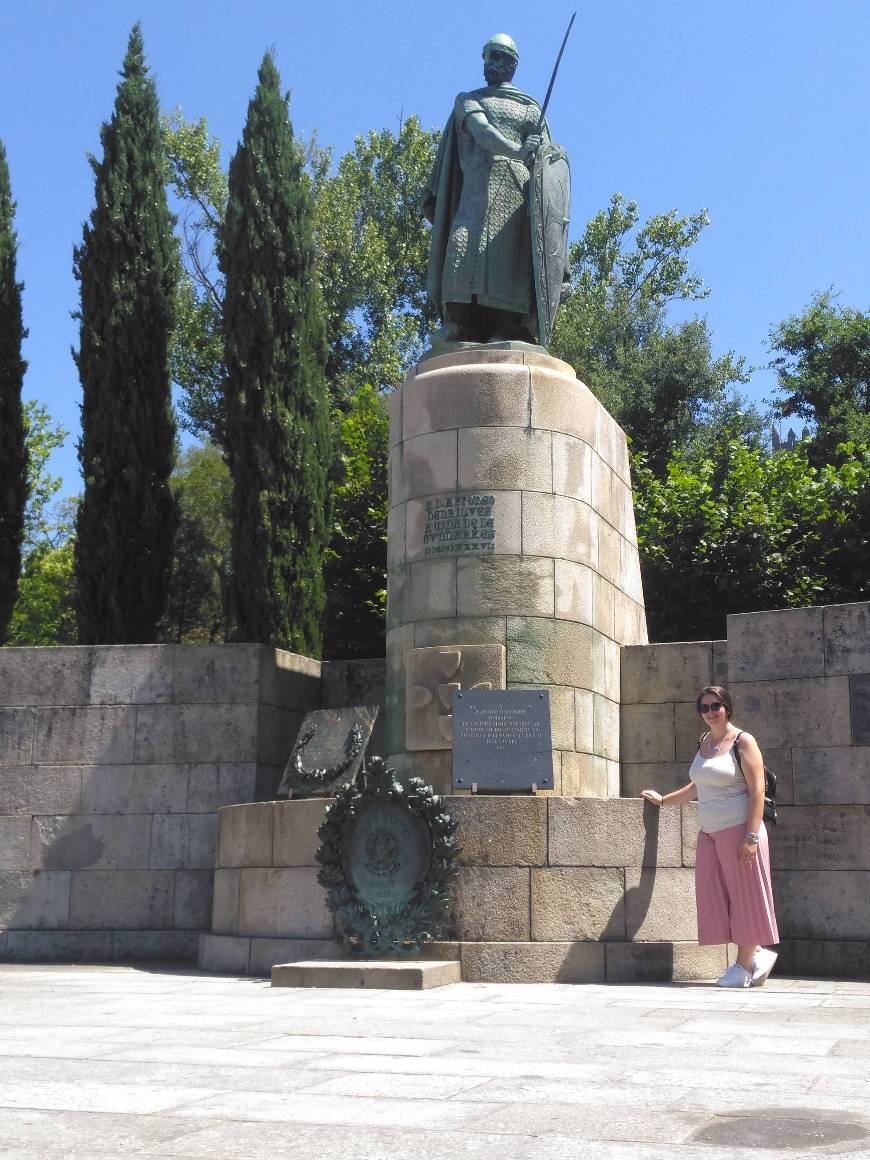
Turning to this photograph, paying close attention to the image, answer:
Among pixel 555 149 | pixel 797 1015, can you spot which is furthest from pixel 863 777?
pixel 555 149

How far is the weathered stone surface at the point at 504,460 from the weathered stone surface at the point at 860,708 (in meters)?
3.02

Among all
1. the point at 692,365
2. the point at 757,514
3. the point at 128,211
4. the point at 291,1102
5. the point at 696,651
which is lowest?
the point at 291,1102

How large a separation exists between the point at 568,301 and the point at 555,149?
22.1 meters

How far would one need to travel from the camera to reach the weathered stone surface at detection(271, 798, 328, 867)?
413 inches

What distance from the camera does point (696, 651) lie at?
42.1ft

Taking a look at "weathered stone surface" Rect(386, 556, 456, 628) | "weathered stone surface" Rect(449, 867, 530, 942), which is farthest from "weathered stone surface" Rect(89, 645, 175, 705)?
"weathered stone surface" Rect(449, 867, 530, 942)

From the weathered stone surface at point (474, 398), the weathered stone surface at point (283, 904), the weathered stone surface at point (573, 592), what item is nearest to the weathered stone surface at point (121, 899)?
the weathered stone surface at point (283, 904)

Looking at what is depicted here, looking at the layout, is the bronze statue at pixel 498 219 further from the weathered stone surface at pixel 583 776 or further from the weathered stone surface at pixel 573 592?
the weathered stone surface at pixel 583 776

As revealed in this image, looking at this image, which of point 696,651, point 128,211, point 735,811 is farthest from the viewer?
point 128,211

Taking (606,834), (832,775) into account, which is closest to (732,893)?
(606,834)

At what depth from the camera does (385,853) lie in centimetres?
982

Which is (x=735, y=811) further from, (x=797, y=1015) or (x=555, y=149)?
(x=555, y=149)

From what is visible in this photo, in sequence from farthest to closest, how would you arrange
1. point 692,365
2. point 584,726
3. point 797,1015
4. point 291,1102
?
1. point 692,365
2. point 584,726
3. point 797,1015
4. point 291,1102

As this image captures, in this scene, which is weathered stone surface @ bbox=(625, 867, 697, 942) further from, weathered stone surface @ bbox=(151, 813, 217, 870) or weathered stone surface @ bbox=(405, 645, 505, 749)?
weathered stone surface @ bbox=(151, 813, 217, 870)
